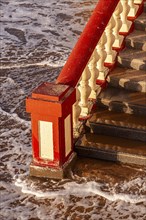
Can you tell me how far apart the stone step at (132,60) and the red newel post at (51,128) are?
5.60 ft

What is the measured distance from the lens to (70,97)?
24.4ft

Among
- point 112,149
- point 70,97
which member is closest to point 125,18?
point 112,149

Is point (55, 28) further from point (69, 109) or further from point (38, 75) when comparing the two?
point (69, 109)

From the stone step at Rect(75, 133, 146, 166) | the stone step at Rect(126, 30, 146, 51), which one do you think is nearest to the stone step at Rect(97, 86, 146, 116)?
the stone step at Rect(75, 133, 146, 166)

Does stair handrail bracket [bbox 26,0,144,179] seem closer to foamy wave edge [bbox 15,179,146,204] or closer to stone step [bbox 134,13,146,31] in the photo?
foamy wave edge [bbox 15,179,146,204]

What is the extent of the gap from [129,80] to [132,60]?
0.40 meters

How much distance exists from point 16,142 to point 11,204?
1476 millimetres

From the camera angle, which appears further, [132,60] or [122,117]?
[132,60]

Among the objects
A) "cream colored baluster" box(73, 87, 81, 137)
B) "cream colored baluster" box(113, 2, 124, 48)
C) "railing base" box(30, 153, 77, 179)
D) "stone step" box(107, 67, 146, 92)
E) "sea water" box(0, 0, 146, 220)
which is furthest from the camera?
"cream colored baluster" box(113, 2, 124, 48)

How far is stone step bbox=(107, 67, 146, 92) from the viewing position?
8742 mm

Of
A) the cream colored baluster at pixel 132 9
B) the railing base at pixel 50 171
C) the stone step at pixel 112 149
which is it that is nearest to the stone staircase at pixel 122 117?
the stone step at pixel 112 149

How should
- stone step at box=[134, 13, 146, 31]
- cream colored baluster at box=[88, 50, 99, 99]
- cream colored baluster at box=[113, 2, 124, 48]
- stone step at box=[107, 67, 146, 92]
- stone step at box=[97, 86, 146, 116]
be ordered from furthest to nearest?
stone step at box=[134, 13, 146, 31] < cream colored baluster at box=[113, 2, 124, 48] < stone step at box=[107, 67, 146, 92] < stone step at box=[97, 86, 146, 116] < cream colored baluster at box=[88, 50, 99, 99]

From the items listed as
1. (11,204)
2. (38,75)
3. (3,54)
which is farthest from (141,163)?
(3,54)

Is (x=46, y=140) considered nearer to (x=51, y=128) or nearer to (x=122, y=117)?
(x=51, y=128)
